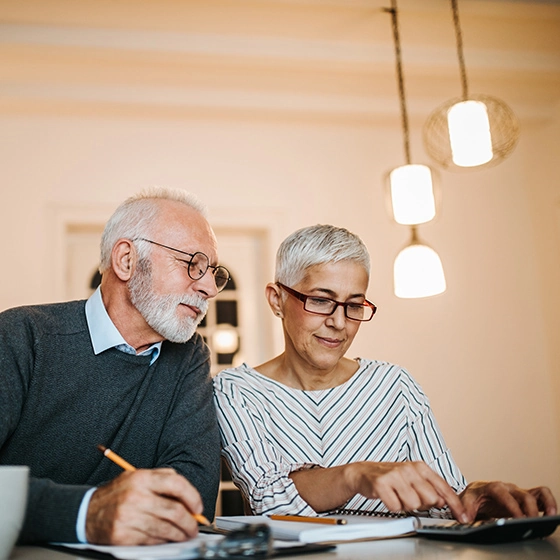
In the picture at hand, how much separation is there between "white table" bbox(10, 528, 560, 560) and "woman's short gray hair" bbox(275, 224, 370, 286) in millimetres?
838

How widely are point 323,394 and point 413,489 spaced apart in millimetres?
657

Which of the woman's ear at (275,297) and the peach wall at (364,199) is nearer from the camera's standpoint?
the woman's ear at (275,297)

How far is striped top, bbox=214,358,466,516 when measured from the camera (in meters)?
1.54

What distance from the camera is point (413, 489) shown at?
1078mm

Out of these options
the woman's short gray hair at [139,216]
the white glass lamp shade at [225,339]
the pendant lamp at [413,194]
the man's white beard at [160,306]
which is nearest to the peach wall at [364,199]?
the white glass lamp shade at [225,339]

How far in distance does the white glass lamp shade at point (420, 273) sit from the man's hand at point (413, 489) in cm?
198

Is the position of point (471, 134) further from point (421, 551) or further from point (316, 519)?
point (421, 551)

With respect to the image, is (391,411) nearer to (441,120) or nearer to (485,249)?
(441,120)

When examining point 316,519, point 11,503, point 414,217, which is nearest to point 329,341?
point 316,519

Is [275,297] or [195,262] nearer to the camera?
[195,262]

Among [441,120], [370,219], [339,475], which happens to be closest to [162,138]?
[370,219]

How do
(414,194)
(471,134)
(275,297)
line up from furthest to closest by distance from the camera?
(414,194), (471,134), (275,297)

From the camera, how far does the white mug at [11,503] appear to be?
0.78 meters

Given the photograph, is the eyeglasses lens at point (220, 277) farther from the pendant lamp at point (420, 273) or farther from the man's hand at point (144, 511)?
the pendant lamp at point (420, 273)
